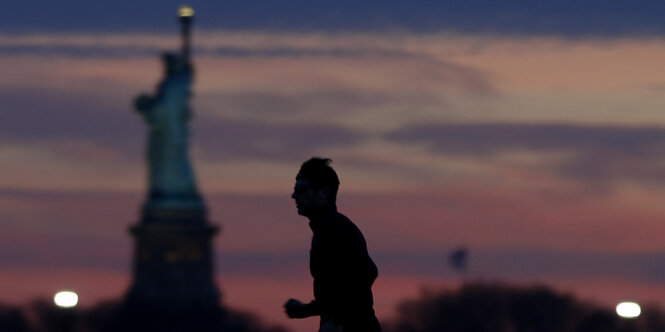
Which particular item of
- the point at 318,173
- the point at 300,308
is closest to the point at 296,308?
the point at 300,308

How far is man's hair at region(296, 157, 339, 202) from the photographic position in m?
12.8

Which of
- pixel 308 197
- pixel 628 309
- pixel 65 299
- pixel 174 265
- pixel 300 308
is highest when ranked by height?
pixel 174 265

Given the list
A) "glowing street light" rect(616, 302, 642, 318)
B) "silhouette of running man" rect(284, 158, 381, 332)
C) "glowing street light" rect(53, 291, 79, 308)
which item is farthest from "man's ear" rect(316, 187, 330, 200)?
"glowing street light" rect(53, 291, 79, 308)

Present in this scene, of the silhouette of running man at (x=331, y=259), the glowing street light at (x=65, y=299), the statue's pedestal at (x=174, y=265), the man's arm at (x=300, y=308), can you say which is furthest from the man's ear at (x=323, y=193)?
the statue's pedestal at (x=174, y=265)

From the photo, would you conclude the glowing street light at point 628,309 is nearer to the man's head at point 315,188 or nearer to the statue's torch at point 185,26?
the man's head at point 315,188

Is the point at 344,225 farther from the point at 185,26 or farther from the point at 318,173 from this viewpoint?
the point at 185,26

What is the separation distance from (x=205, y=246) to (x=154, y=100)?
13.9m

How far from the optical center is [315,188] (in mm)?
12836

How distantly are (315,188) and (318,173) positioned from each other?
0.28 feet

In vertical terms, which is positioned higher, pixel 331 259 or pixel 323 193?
pixel 323 193

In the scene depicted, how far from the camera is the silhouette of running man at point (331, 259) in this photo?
12750 millimetres

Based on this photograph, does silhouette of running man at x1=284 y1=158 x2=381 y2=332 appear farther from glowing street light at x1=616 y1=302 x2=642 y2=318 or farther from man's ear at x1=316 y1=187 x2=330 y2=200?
glowing street light at x1=616 y1=302 x2=642 y2=318

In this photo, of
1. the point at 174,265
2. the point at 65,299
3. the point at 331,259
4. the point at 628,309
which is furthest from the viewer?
the point at 174,265

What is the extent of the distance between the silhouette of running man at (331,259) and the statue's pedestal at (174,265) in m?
143
